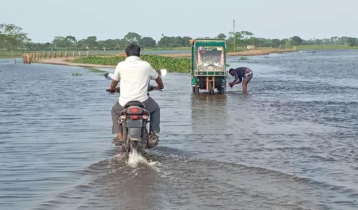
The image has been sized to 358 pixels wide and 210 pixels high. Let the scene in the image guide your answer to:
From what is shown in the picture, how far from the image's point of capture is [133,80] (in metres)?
8.79

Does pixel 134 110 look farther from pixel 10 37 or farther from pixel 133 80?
pixel 10 37

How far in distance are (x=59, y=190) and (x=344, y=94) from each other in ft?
63.2

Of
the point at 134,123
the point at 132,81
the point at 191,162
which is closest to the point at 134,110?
the point at 134,123

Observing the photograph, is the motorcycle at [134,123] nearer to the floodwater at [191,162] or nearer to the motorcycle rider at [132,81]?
the motorcycle rider at [132,81]

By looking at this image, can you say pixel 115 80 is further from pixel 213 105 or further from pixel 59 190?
pixel 213 105

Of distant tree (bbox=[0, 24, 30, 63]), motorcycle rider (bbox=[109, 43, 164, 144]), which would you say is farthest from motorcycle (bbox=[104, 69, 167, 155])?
distant tree (bbox=[0, 24, 30, 63])

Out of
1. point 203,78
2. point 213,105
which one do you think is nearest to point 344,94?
point 203,78

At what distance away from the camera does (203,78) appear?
24609 mm

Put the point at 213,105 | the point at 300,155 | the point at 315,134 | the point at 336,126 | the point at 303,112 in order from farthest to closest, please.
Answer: the point at 213,105, the point at 303,112, the point at 336,126, the point at 315,134, the point at 300,155

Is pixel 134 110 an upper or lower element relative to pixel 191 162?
upper

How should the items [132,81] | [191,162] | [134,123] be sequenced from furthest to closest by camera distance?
[191,162]
[132,81]
[134,123]

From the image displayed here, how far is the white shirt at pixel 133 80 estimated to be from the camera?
346 inches

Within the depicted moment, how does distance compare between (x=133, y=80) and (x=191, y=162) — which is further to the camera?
(x=191, y=162)

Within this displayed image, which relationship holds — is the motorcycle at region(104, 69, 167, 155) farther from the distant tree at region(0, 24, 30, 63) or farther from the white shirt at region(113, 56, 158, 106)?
the distant tree at region(0, 24, 30, 63)
